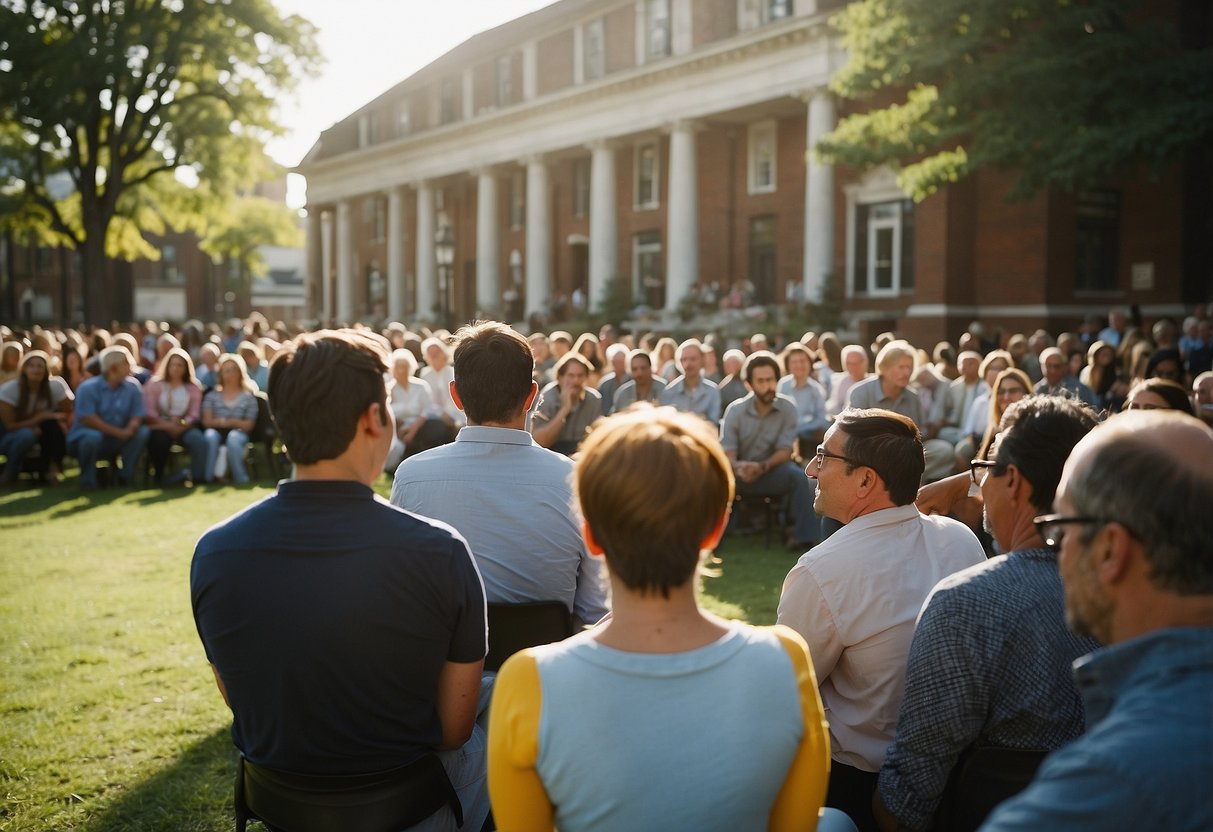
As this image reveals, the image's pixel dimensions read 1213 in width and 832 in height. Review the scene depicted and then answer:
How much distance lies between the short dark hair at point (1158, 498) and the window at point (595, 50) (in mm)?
39761

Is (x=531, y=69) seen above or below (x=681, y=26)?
above

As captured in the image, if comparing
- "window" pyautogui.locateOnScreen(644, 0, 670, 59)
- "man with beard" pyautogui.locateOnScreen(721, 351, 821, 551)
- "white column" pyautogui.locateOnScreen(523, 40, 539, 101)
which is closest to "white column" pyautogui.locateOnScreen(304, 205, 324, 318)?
"white column" pyautogui.locateOnScreen(523, 40, 539, 101)

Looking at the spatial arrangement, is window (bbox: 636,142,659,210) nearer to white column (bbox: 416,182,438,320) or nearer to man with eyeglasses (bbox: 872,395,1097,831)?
white column (bbox: 416,182,438,320)

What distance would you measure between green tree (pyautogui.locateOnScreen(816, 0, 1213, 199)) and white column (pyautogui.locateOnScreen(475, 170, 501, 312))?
26222mm

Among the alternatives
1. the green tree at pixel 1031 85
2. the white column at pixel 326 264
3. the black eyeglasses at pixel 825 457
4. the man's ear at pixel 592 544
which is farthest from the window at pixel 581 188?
the man's ear at pixel 592 544

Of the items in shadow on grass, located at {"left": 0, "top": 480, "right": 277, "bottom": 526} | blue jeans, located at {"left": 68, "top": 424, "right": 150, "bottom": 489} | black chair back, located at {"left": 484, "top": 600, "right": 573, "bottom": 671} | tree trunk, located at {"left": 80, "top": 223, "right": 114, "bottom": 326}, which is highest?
tree trunk, located at {"left": 80, "top": 223, "right": 114, "bottom": 326}

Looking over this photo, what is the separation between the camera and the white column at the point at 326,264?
61.9 meters

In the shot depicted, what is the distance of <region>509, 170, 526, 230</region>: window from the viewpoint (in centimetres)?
4600

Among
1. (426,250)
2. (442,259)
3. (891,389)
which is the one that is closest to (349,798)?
(891,389)

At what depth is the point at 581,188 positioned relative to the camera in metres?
42.8

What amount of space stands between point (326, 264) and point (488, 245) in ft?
72.6

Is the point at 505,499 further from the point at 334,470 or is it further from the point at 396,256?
the point at 396,256

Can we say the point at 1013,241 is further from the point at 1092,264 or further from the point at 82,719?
the point at 82,719

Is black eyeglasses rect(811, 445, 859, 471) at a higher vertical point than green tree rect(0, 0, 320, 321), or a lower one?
lower
